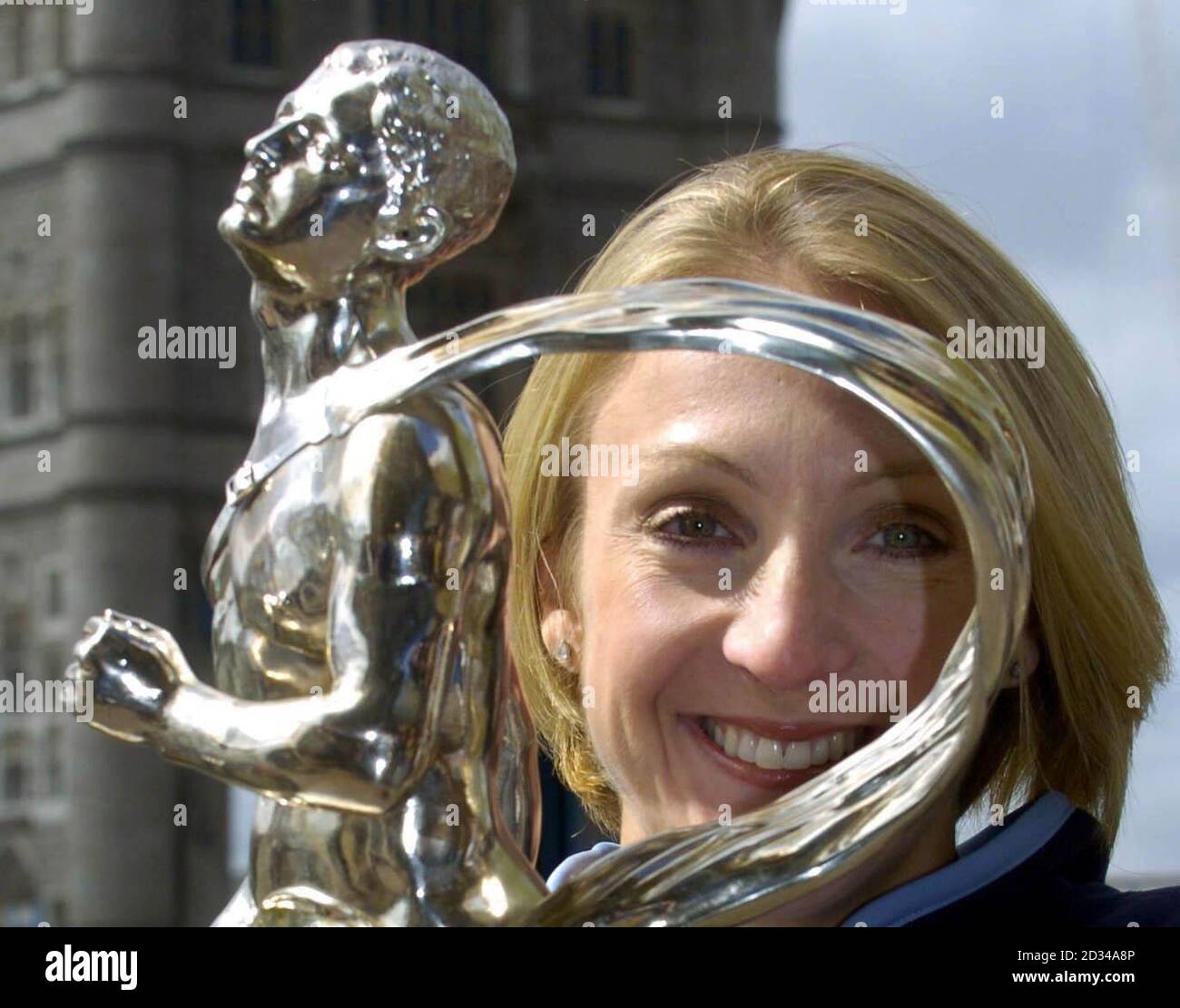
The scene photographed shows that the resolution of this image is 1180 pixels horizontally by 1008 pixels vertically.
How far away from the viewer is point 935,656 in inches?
40.6

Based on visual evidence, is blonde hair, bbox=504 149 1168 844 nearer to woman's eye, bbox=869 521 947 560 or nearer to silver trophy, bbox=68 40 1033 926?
woman's eye, bbox=869 521 947 560

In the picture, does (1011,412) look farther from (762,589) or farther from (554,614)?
(554,614)

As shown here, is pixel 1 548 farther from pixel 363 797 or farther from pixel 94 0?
pixel 363 797

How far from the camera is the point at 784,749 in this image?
39.7 inches

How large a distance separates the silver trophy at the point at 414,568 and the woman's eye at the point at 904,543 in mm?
189

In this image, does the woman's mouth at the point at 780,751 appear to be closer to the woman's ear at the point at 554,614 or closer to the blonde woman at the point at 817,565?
the blonde woman at the point at 817,565

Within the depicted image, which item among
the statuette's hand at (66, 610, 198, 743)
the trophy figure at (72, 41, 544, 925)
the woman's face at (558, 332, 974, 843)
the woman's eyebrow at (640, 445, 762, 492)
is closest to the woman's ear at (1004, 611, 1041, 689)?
the woman's face at (558, 332, 974, 843)

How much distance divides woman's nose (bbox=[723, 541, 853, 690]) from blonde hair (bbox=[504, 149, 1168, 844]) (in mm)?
170

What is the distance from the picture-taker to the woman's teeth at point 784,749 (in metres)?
1.01

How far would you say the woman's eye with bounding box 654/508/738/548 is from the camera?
1019 mm

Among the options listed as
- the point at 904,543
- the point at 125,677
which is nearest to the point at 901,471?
the point at 904,543

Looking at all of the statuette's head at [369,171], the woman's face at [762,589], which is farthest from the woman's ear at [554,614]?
the statuette's head at [369,171]

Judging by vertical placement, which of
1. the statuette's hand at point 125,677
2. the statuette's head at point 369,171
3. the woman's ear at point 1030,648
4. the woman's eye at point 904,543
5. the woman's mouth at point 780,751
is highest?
the statuette's head at point 369,171

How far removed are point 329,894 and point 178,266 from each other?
41.9 ft
